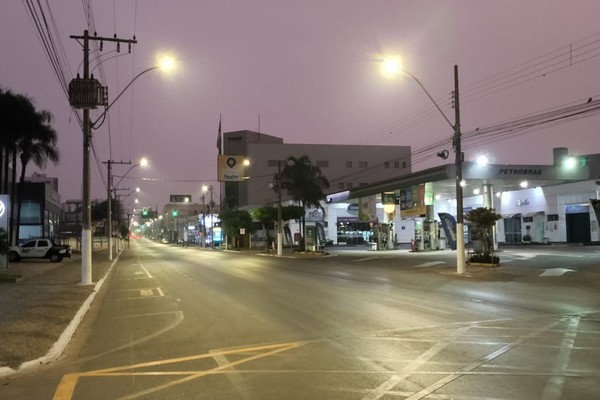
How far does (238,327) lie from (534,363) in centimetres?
592

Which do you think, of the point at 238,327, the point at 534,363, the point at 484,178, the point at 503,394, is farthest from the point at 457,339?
the point at 484,178

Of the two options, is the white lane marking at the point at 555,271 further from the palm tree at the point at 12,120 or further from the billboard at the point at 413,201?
the palm tree at the point at 12,120

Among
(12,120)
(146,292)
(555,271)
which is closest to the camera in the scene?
(146,292)

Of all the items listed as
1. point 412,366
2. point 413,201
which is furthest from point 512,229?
point 412,366

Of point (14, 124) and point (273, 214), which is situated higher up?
point (14, 124)

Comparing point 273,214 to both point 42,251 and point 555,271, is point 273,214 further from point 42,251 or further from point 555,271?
point 555,271

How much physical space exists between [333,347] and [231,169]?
123 feet

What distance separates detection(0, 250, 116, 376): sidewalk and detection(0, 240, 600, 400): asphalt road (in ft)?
1.22

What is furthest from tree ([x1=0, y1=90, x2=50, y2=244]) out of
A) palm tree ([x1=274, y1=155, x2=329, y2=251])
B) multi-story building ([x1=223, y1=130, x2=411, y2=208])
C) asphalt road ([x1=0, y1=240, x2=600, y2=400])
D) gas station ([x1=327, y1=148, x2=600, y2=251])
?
multi-story building ([x1=223, y1=130, x2=411, y2=208])

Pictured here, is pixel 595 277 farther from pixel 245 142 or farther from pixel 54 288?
pixel 245 142

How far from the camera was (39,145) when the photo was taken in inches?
1943

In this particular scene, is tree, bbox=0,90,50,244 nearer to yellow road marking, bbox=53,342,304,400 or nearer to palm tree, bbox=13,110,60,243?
palm tree, bbox=13,110,60,243

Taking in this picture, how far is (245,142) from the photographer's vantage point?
388ft

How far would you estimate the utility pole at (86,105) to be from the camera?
70.6 ft
